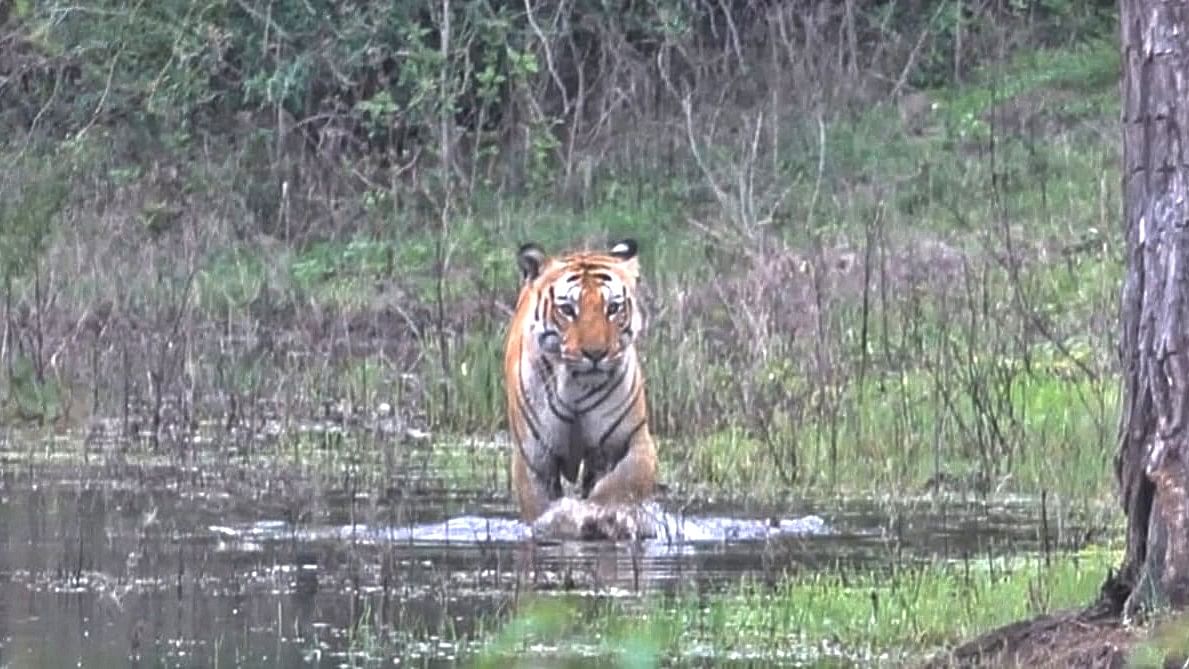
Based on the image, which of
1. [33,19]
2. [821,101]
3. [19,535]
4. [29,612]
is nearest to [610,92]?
[821,101]

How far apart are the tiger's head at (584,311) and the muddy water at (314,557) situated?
603mm

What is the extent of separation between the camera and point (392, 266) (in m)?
17.3

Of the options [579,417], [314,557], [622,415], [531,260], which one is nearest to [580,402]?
[579,417]

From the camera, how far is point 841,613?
7.38 metres

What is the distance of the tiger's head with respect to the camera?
10562mm

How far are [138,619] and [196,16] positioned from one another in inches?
515

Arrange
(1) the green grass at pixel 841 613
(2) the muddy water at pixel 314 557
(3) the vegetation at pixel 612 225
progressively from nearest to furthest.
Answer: (1) the green grass at pixel 841 613, (2) the muddy water at pixel 314 557, (3) the vegetation at pixel 612 225

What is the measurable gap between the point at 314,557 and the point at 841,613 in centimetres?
236

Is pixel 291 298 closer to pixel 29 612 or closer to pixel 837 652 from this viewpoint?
pixel 29 612

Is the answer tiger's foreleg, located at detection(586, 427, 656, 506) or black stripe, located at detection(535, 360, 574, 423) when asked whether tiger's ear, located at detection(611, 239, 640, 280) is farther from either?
tiger's foreleg, located at detection(586, 427, 656, 506)

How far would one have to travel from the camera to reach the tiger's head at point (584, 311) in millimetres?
10562

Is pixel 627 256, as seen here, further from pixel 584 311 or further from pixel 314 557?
pixel 314 557

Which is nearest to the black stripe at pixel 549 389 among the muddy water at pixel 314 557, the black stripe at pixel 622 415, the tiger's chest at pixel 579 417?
the tiger's chest at pixel 579 417

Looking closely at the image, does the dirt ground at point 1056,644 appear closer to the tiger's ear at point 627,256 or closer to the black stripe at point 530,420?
the black stripe at point 530,420
